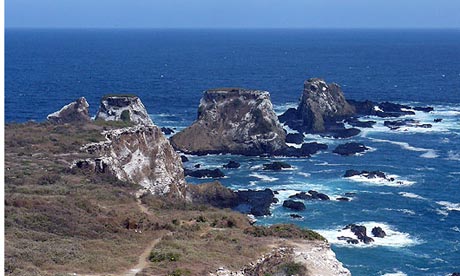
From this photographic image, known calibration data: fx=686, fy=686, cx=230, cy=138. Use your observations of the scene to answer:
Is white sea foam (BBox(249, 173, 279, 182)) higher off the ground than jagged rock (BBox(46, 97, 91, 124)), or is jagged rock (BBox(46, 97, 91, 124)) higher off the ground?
jagged rock (BBox(46, 97, 91, 124))

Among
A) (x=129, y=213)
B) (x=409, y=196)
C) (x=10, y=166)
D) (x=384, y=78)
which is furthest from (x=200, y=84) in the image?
(x=129, y=213)

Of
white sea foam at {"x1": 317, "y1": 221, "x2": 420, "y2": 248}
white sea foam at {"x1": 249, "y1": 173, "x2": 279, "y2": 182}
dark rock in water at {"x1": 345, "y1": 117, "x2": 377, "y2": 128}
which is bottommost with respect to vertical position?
white sea foam at {"x1": 249, "y1": 173, "x2": 279, "y2": 182}

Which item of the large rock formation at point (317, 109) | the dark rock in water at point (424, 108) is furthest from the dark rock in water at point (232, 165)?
the dark rock in water at point (424, 108)

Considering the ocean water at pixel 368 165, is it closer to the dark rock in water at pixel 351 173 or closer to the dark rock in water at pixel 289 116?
the dark rock in water at pixel 351 173

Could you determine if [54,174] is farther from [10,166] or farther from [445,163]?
[445,163]

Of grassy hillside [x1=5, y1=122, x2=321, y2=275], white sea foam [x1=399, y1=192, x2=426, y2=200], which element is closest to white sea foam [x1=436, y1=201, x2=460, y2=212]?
white sea foam [x1=399, y1=192, x2=426, y2=200]

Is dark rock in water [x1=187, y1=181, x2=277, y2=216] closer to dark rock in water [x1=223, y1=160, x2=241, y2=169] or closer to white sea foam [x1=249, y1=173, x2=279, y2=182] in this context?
white sea foam [x1=249, y1=173, x2=279, y2=182]
